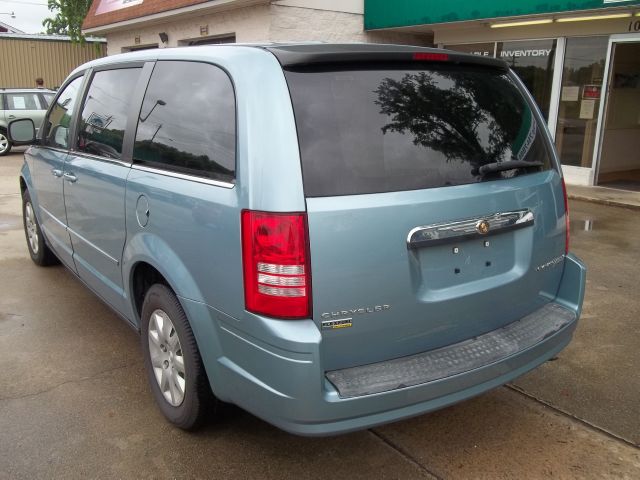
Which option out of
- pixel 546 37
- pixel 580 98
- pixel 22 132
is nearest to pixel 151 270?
pixel 22 132

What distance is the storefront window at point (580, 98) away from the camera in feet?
32.5

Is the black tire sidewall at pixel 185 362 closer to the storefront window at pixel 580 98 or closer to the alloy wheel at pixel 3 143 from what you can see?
the storefront window at pixel 580 98

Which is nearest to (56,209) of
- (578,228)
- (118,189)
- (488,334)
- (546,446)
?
(118,189)

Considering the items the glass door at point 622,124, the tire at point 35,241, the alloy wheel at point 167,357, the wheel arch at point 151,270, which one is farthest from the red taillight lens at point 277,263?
the glass door at point 622,124

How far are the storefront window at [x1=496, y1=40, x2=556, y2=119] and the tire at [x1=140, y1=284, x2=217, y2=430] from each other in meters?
9.67

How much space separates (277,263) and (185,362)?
850mm

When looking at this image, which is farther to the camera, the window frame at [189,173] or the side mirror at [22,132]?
the side mirror at [22,132]

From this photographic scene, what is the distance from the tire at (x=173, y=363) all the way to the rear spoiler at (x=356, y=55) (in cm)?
124

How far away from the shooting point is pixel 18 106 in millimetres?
15305

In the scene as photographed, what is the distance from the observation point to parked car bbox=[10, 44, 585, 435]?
7.25 ft

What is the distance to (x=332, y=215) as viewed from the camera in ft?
7.18

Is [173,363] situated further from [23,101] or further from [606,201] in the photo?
[23,101]

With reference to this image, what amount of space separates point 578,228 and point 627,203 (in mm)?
1977

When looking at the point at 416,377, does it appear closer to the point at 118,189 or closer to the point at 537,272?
the point at 537,272
